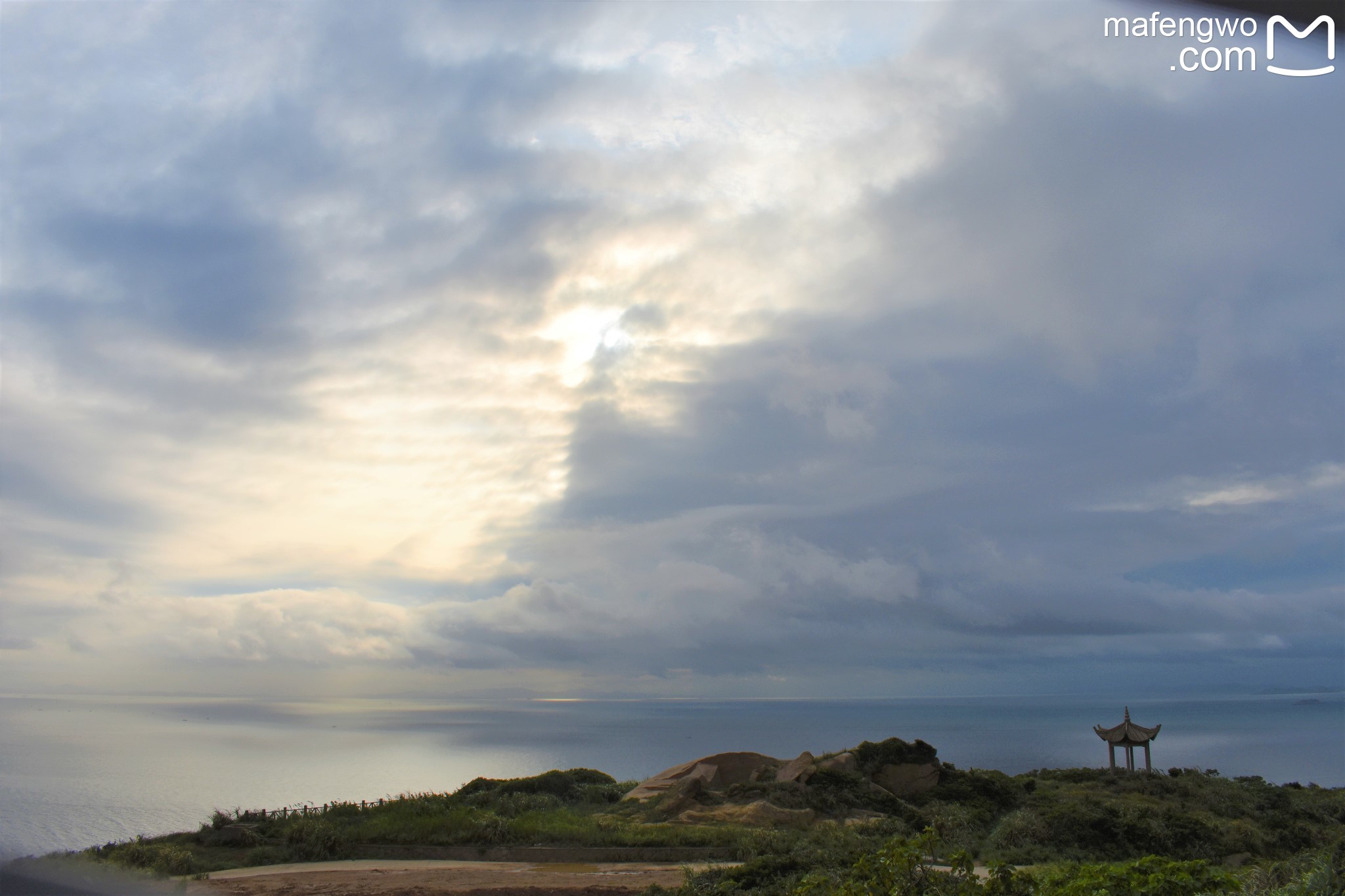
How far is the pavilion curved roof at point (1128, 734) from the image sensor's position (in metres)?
30.4

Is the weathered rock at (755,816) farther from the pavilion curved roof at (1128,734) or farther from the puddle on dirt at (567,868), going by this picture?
the pavilion curved roof at (1128,734)

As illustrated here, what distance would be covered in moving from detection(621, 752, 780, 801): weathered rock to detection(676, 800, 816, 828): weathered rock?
299 cm

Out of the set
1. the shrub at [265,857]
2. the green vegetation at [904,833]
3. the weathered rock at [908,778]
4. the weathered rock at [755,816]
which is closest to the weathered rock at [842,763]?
the green vegetation at [904,833]

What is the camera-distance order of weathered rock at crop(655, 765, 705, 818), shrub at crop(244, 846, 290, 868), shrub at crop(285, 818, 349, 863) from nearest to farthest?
shrub at crop(244, 846, 290, 868)
shrub at crop(285, 818, 349, 863)
weathered rock at crop(655, 765, 705, 818)

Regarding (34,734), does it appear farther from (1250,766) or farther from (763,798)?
(1250,766)

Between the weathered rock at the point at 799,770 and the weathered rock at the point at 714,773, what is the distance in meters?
Result: 1.01

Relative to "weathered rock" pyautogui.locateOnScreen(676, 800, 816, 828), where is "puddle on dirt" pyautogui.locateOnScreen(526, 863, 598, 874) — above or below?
above

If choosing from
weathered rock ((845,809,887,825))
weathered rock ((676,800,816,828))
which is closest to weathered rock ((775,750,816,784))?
weathered rock ((845,809,887,825))

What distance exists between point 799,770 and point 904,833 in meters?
6.36

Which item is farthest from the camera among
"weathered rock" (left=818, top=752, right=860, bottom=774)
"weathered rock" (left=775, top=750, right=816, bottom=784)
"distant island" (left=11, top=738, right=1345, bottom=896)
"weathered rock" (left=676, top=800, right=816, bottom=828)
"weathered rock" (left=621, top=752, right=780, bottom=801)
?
"weathered rock" (left=621, top=752, right=780, bottom=801)

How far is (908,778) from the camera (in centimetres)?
2689

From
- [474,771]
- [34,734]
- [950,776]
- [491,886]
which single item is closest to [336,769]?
[474,771]

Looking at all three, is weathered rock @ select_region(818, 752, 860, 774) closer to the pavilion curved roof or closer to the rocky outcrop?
the rocky outcrop

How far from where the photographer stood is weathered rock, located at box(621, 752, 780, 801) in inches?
1038
